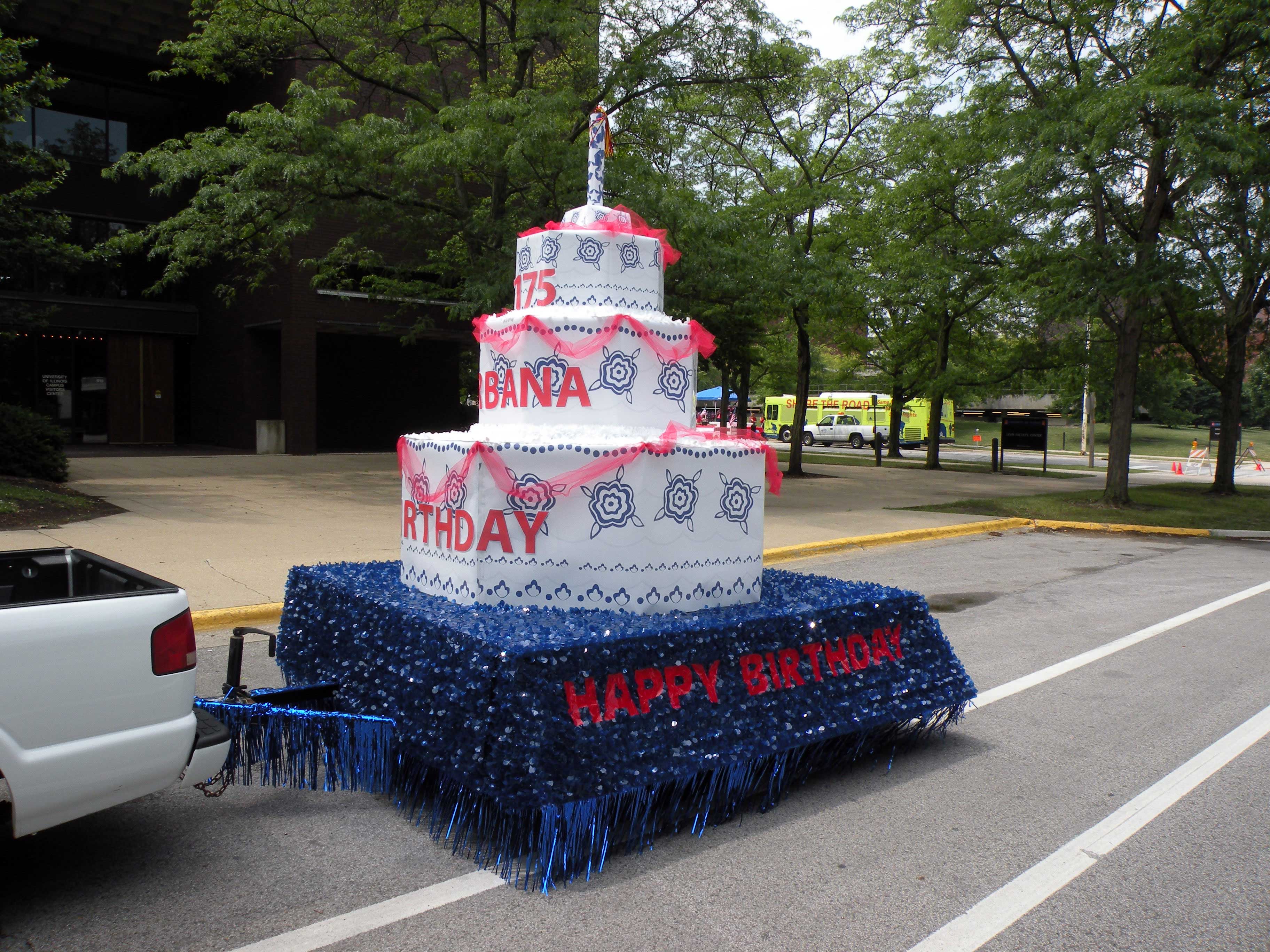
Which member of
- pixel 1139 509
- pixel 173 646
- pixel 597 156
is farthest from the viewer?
pixel 1139 509

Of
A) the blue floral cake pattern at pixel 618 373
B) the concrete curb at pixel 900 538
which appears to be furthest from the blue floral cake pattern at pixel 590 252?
the concrete curb at pixel 900 538

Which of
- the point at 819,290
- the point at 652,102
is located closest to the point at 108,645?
the point at 819,290

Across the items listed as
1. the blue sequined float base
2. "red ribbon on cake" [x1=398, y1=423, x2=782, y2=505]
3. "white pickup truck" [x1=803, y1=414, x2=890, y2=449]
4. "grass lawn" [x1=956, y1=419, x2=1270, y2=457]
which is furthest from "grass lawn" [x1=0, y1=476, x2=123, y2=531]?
"white pickup truck" [x1=803, y1=414, x2=890, y2=449]

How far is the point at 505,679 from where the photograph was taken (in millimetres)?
3559

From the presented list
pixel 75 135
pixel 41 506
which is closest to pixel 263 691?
pixel 41 506

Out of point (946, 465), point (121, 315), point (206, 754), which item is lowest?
point (946, 465)

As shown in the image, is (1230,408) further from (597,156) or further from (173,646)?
(173,646)

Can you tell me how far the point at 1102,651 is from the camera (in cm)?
736

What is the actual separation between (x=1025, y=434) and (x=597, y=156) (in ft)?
85.4

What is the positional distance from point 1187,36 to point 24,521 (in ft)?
58.2

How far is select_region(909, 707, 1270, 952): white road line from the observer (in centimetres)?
319

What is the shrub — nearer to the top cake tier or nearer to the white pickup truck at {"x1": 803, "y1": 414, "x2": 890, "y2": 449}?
the top cake tier

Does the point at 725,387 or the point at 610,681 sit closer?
the point at 610,681

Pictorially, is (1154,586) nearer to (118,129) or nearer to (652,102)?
(652,102)
